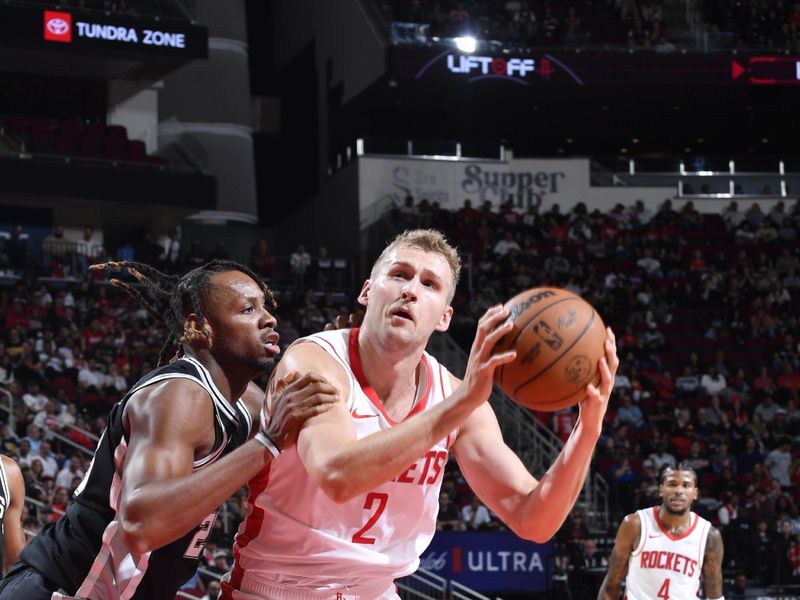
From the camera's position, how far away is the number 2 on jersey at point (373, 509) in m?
4.38

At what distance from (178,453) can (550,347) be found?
129 cm

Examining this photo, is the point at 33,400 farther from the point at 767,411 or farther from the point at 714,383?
the point at 767,411

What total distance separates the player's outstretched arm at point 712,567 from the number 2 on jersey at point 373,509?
634 cm

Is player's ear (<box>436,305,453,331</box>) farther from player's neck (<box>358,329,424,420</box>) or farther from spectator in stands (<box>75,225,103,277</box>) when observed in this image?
spectator in stands (<box>75,225,103,277</box>)

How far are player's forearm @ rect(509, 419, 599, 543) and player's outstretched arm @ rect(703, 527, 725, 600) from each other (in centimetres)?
596

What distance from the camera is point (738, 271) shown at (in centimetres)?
2327

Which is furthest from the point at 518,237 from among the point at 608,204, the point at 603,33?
the point at 603,33

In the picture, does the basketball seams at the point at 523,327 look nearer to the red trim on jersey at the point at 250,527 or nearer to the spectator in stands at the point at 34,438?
the red trim on jersey at the point at 250,527

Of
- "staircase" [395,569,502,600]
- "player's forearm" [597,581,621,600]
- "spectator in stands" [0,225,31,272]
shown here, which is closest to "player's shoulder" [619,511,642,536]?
"player's forearm" [597,581,621,600]

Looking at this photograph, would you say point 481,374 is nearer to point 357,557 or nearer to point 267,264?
point 357,557

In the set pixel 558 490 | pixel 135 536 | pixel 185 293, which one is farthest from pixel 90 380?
pixel 558 490

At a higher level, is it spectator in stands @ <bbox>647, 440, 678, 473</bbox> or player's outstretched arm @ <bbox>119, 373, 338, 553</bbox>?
player's outstretched arm @ <bbox>119, 373, 338, 553</bbox>

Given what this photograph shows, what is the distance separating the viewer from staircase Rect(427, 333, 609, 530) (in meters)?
17.0

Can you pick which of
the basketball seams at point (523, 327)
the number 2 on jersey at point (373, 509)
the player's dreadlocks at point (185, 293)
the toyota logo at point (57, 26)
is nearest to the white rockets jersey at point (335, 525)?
the number 2 on jersey at point (373, 509)
